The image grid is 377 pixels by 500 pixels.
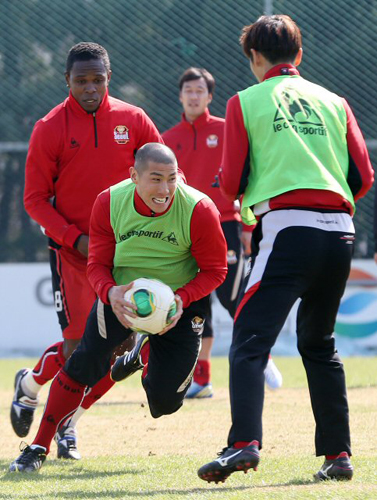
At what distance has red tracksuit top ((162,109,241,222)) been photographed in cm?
833

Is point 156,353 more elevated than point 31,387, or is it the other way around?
point 156,353

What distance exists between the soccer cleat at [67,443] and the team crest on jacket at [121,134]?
5.48ft

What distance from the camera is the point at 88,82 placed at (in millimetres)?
5832

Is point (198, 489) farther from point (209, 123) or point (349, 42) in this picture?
point (349, 42)

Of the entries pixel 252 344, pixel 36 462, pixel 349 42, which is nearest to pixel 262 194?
pixel 252 344

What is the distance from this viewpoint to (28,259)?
1318 centimetres

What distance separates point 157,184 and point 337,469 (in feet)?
4.95

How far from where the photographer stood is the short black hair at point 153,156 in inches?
184

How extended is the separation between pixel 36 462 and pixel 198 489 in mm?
1019

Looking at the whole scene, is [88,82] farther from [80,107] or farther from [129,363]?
[129,363]

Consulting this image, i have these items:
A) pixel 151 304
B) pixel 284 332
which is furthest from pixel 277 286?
pixel 284 332

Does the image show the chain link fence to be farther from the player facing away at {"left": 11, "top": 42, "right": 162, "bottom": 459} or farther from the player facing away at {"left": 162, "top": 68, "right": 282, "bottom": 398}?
the player facing away at {"left": 11, "top": 42, "right": 162, "bottom": 459}

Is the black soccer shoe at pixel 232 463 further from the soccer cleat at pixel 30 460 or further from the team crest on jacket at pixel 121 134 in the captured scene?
the team crest on jacket at pixel 121 134

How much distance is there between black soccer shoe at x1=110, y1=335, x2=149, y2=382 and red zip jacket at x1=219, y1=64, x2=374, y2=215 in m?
1.19
